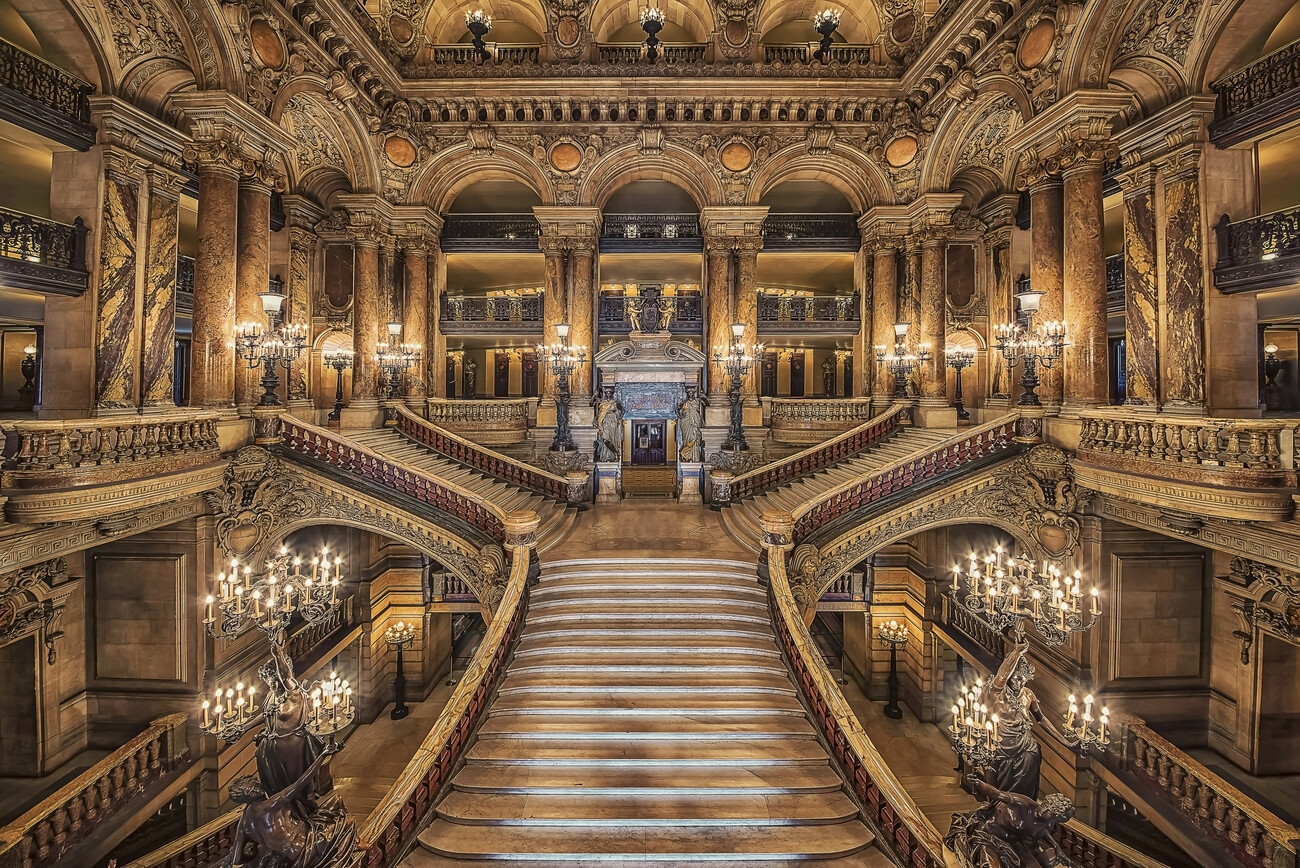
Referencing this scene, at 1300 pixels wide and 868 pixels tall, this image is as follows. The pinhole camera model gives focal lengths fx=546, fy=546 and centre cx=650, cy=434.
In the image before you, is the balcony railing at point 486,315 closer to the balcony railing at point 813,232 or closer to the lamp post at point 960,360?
the balcony railing at point 813,232

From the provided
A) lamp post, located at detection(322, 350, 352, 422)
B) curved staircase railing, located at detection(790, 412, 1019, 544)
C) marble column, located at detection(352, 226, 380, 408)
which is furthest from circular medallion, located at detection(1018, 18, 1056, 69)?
lamp post, located at detection(322, 350, 352, 422)

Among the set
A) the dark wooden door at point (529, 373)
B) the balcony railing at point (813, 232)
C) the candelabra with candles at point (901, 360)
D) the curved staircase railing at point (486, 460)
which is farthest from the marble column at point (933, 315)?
the dark wooden door at point (529, 373)

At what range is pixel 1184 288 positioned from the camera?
379 inches

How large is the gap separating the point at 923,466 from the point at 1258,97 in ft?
25.1

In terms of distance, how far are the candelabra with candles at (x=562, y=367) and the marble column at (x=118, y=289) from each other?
8.22 m

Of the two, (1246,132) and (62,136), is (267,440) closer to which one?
(62,136)

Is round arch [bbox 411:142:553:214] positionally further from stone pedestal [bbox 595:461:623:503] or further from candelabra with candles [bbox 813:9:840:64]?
candelabra with candles [bbox 813:9:840:64]

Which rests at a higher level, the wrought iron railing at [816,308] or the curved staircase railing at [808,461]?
the wrought iron railing at [816,308]

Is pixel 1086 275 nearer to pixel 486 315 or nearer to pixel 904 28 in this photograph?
pixel 904 28

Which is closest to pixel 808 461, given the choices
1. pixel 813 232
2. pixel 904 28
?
pixel 813 232

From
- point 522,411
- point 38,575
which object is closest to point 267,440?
point 38,575

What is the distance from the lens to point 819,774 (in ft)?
20.2

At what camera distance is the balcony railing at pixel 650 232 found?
17703 millimetres

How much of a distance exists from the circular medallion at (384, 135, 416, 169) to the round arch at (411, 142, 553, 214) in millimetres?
469
